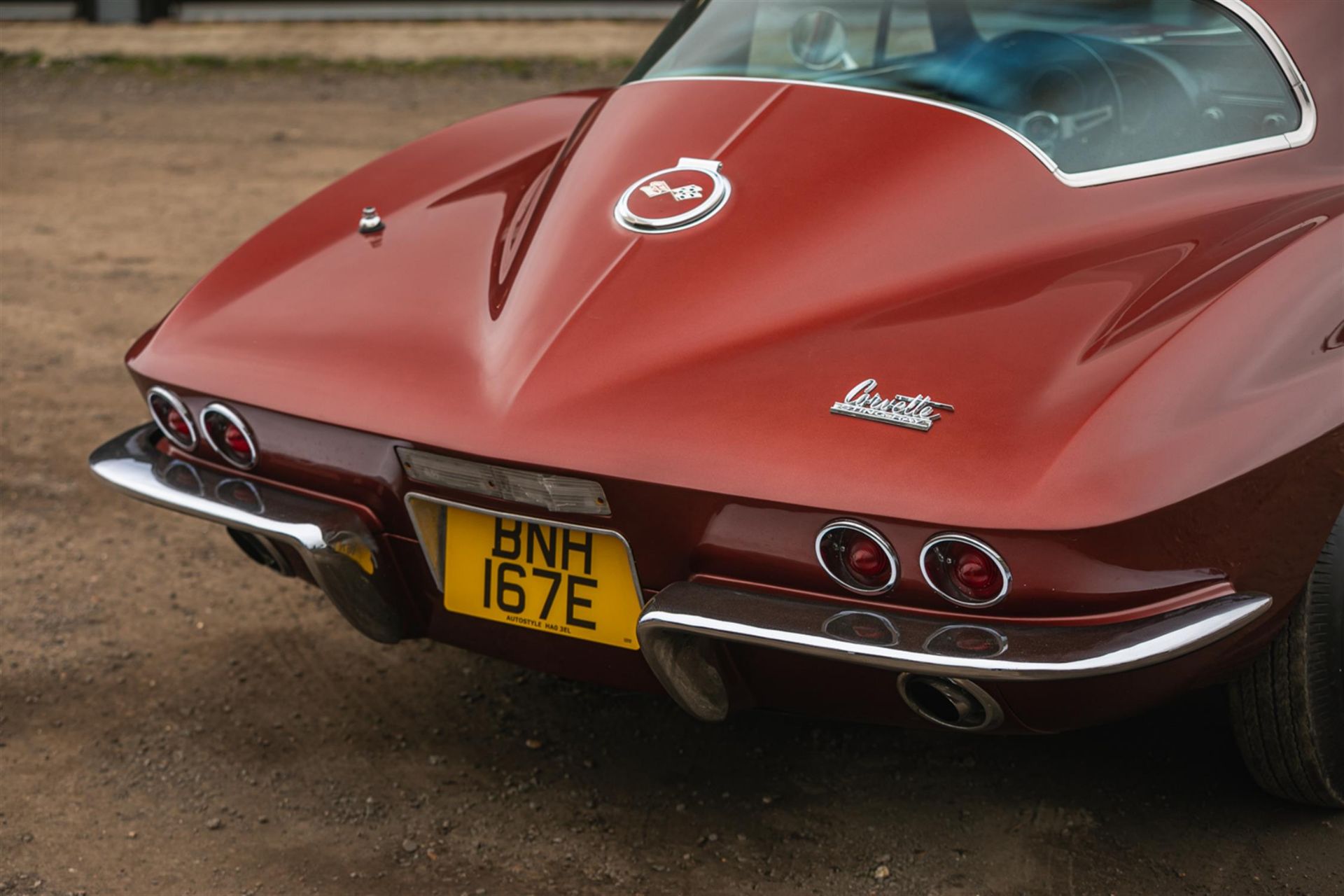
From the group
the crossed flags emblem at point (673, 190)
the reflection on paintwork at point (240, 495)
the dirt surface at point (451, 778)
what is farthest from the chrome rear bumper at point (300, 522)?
the crossed flags emblem at point (673, 190)

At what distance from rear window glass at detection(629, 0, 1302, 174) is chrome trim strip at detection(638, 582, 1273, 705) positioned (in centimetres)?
90

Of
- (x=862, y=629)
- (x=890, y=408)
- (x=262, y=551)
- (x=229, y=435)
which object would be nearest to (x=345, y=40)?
(x=262, y=551)

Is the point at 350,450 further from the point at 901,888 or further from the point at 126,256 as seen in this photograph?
the point at 126,256

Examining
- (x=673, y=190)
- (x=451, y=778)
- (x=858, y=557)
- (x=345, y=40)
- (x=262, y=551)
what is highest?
(x=673, y=190)

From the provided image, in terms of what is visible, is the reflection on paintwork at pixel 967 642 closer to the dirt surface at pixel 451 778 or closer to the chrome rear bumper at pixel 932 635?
the chrome rear bumper at pixel 932 635

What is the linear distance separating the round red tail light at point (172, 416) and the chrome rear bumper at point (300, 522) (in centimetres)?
5

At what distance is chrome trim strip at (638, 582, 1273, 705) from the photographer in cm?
189

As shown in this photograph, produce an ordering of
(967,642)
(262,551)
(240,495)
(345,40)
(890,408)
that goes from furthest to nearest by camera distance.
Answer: (345,40) → (262,551) → (240,495) → (890,408) → (967,642)

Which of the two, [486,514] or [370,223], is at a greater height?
[370,223]

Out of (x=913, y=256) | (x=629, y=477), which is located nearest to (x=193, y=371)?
(x=629, y=477)

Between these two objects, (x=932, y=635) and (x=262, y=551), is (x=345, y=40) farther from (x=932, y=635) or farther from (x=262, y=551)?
(x=932, y=635)

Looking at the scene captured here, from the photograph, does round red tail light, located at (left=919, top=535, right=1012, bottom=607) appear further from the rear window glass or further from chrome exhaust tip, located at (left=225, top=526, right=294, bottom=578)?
chrome exhaust tip, located at (left=225, top=526, right=294, bottom=578)

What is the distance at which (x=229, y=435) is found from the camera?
2.45 meters

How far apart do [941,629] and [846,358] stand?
0.44m
